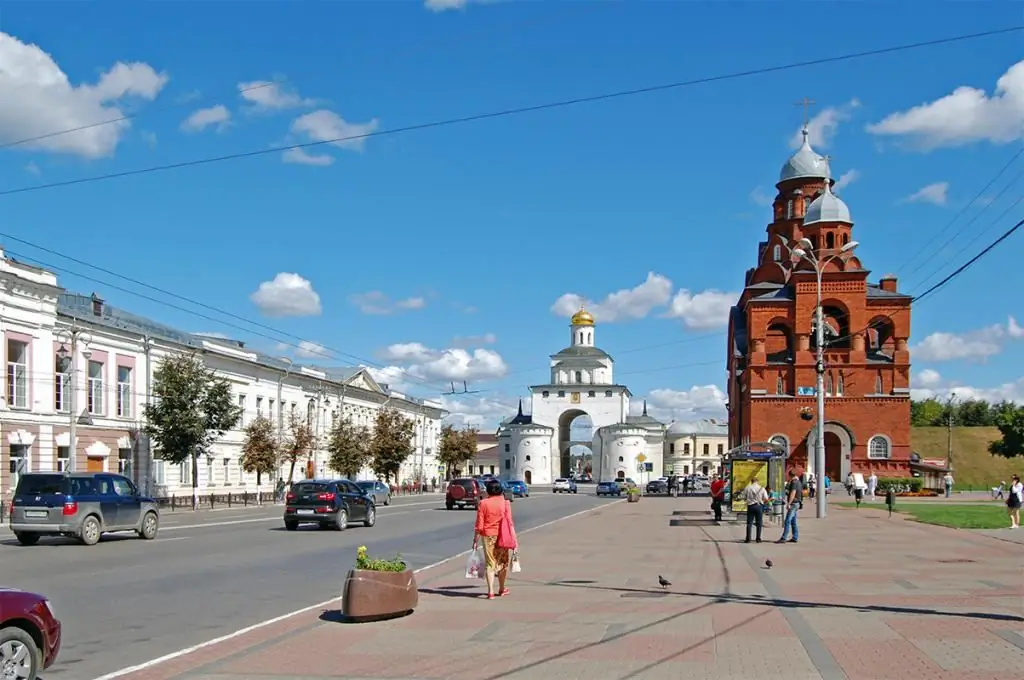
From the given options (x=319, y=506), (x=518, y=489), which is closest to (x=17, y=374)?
(x=319, y=506)

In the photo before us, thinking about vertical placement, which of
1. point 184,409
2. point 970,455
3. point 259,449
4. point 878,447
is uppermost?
point 184,409

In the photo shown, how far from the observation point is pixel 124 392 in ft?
172

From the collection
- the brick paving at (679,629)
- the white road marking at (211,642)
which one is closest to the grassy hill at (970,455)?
the brick paving at (679,629)

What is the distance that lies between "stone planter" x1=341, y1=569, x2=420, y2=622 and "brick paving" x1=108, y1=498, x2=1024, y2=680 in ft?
0.61

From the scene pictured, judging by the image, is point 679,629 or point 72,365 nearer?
point 679,629

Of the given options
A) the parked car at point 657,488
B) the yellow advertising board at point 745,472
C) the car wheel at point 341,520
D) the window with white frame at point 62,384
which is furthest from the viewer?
the parked car at point 657,488

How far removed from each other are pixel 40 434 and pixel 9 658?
39.2 meters

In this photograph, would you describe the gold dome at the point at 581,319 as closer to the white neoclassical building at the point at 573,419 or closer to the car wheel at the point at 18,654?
the white neoclassical building at the point at 573,419

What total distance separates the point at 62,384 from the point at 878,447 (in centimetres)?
5109

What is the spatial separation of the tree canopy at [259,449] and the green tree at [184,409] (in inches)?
317

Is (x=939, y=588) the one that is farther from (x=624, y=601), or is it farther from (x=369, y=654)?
(x=369, y=654)

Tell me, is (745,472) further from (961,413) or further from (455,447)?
(961,413)

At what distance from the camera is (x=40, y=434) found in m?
44.6

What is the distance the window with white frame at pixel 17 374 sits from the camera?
141 ft
